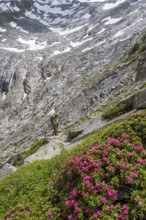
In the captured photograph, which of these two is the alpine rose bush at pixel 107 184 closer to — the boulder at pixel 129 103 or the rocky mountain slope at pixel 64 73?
the boulder at pixel 129 103

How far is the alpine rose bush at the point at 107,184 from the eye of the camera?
6730 millimetres

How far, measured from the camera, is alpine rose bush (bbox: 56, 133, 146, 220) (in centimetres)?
673

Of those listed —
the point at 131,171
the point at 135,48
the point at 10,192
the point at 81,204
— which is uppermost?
the point at 131,171

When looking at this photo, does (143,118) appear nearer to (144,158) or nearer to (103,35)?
(144,158)

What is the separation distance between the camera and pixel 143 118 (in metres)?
8.48

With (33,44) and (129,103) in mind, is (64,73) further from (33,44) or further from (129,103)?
(129,103)

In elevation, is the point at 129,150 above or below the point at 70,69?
above

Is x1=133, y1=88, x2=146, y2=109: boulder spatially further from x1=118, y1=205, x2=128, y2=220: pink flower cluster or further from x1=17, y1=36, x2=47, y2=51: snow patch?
x1=17, y1=36, x2=47, y2=51: snow patch

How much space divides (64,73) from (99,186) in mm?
82721

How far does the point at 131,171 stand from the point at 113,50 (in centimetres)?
7212

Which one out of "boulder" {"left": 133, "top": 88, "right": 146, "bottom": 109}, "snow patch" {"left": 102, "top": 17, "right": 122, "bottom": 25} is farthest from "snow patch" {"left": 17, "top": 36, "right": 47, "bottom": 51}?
"boulder" {"left": 133, "top": 88, "right": 146, "bottom": 109}

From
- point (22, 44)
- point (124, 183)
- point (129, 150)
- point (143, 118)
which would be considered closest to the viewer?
point (124, 183)

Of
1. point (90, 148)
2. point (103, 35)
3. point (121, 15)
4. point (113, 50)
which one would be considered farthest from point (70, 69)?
point (90, 148)

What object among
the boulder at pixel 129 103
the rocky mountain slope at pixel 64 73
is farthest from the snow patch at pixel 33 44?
the boulder at pixel 129 103
